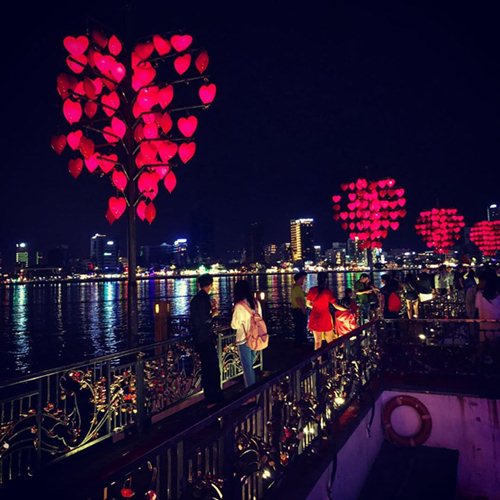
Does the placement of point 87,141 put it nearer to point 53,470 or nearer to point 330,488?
point 53,470

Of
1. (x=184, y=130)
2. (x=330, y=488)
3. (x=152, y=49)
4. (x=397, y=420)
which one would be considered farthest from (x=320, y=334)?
(x=152, y=49)

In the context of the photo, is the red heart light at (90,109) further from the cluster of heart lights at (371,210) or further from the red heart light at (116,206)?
the cluster of heart lights at (371,210)

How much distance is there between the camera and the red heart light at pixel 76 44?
688cm

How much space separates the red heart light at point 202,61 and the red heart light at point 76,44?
2005 millimetres

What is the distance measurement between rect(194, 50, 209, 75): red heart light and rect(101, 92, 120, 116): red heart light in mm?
1678

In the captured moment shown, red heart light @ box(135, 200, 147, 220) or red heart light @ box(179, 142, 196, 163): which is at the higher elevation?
red heart light @ box(179, 142, 196, 163)

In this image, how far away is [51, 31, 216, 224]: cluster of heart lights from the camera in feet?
23.2

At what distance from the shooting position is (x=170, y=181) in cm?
814

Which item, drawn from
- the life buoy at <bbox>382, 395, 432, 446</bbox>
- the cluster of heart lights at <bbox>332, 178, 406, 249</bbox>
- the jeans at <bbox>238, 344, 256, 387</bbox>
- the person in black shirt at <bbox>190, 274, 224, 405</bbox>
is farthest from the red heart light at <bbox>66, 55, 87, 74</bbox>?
the cluster of heart lights at <bbox>332, 178, 406, 249</bbox>

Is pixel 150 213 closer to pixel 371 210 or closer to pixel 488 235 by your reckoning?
pixel 371 210

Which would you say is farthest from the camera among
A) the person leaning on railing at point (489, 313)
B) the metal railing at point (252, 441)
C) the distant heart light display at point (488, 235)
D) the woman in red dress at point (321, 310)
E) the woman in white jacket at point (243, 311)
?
the distant heart light display at point (488, 235)

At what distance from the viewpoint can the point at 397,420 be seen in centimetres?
785

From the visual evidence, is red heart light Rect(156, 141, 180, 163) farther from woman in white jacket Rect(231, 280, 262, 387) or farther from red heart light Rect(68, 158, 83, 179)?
woman in white jacket Rect(231, 280, 262, 387)

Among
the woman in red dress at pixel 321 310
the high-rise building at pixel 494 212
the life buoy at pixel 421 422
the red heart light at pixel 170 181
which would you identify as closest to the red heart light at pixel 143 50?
the red heart light at pixel 170 181
